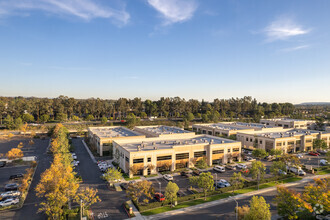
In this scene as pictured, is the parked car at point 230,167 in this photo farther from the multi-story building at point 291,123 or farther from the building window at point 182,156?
the multi-story building at point 291,123

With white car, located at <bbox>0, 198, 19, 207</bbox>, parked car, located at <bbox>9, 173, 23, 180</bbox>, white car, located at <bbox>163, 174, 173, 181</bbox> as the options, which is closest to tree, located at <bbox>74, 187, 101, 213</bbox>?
white car, located at <bbox>0, 198, 19, 207</bbox>

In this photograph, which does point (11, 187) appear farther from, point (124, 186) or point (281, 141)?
point (281, 141)

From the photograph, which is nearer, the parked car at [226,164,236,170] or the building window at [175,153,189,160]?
the building window at [175,153,189,160]

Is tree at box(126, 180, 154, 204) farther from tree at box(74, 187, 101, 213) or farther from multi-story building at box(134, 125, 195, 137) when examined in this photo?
multi-story building at box(134, 125, 195, 137)

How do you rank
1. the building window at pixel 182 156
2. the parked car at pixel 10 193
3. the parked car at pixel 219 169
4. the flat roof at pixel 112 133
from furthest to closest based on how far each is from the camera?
the flat roof at pixel 112 133 < the building window at pixel 182 156 < the parked car at pixel 219 169 < the parked car at pixel 10 193

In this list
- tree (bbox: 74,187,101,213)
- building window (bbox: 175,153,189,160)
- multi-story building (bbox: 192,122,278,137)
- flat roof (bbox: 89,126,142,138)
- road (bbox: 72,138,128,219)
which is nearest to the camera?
tree (bbox: 74,187,101,213)

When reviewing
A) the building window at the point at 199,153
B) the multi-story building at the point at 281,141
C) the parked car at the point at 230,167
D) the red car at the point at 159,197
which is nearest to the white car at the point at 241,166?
the parked car at the point at 230,167

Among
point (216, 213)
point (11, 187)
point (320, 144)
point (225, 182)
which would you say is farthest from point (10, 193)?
point (320, 144)

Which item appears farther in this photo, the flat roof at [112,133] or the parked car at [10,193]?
the flat roof at [112,133]
